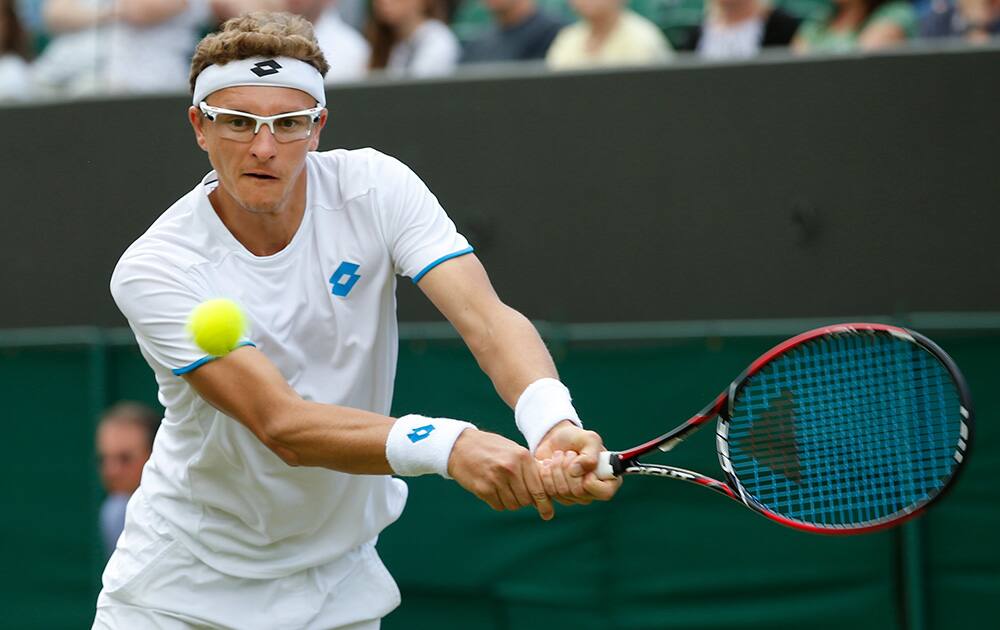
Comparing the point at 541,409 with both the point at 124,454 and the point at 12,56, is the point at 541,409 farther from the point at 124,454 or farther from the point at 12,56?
the point at 12,56

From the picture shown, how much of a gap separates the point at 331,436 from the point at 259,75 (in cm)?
90

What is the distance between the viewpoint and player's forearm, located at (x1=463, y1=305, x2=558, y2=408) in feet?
11.4

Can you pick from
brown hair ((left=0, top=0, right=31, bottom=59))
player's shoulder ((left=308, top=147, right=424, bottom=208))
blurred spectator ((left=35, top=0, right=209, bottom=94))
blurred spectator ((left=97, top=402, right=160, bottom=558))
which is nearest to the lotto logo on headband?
player's shoulder ((left=308, top=147, right=424, bottom=208))

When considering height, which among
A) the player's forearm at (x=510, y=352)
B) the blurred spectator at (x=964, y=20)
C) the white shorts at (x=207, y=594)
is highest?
the blurred spectator at (x=964, y=20)

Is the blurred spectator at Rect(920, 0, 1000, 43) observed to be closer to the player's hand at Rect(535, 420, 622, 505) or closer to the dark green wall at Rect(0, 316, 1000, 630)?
the dark green wall at Rect(0, 316, 1000, 630)

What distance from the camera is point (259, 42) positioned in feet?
12.0

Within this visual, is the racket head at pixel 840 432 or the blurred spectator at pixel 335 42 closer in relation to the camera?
the racket head at pixel 840 432

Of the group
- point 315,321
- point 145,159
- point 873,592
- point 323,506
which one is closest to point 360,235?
point 315,321

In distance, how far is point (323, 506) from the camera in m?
3.85

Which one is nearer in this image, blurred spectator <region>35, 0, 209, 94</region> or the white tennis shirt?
the white tennis shirt

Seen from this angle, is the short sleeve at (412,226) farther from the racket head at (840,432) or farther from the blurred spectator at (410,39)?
the blurred spectator at (410,39)

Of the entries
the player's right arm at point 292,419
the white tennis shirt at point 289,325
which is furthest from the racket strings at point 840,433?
the white tennis shirt at point 289,325

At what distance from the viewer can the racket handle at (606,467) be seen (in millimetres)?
3207

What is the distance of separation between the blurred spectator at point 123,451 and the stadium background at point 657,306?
0.56 metres
